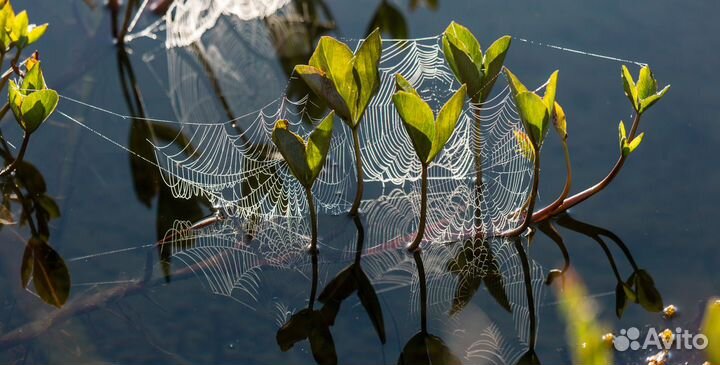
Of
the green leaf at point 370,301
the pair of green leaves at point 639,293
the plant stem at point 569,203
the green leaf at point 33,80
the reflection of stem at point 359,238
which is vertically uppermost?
the green leaf at point 33,80

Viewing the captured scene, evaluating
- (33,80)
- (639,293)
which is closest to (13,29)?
(33,80)

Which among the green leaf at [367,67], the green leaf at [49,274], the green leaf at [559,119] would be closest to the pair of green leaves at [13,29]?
the green leaf at [49,274]

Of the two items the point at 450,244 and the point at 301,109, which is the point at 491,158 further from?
the point at 301,109

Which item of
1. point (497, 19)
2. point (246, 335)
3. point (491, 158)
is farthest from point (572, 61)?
point (246, 335)

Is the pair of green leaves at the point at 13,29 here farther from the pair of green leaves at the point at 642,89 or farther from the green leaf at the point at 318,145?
the pair of green leaves at the point at 642,89

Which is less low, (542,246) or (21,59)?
(21,59)

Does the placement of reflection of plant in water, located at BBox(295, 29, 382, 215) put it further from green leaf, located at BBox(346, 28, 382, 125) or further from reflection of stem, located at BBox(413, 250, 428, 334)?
reflection of stem, located at BBox(413, 250, 428, 334)

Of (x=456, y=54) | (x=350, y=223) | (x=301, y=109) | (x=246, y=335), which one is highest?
(x=456, y=54)

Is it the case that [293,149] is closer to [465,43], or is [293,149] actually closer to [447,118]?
[447,118]
